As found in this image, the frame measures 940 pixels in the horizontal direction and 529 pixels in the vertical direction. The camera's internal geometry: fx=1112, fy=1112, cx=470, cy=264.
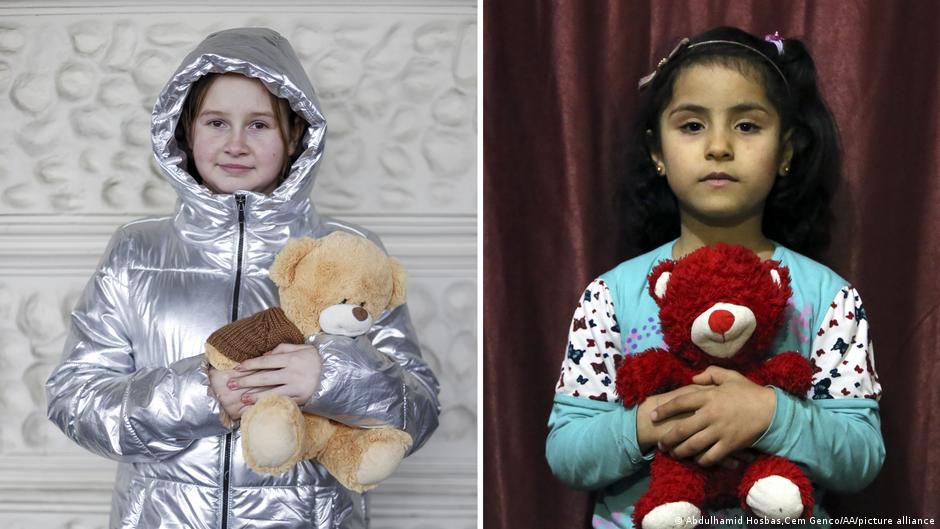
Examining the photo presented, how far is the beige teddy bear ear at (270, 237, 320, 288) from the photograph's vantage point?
1.51 m

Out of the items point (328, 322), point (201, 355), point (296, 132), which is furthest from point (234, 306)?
point (296, 132)

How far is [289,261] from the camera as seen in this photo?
59.7 inches

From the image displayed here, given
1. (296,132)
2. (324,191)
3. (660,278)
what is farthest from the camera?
(324,191)

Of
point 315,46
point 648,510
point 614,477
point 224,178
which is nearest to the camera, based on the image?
point 648,510

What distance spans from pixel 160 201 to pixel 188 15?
369mm

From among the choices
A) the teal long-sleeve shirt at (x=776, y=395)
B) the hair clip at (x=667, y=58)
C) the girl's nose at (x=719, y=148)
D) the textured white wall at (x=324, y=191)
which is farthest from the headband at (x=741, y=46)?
the textured white wall at (x=324, y=191)

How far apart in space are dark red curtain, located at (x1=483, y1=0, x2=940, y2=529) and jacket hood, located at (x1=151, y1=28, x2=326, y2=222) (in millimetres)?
285

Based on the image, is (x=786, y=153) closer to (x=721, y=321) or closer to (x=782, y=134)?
(x=782, y=134)

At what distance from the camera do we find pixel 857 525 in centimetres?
171

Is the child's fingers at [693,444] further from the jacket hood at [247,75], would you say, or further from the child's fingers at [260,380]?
the jacket hood at [247,75]

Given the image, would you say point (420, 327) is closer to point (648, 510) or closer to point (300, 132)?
point (300, 132)

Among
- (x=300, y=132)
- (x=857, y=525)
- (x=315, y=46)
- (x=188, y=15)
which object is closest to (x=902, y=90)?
(x=857, y=525)

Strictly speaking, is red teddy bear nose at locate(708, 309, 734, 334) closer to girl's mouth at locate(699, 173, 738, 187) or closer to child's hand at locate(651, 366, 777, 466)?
child's hand at locate(651, 366, 777, 466)

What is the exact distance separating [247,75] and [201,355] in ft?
1.48
